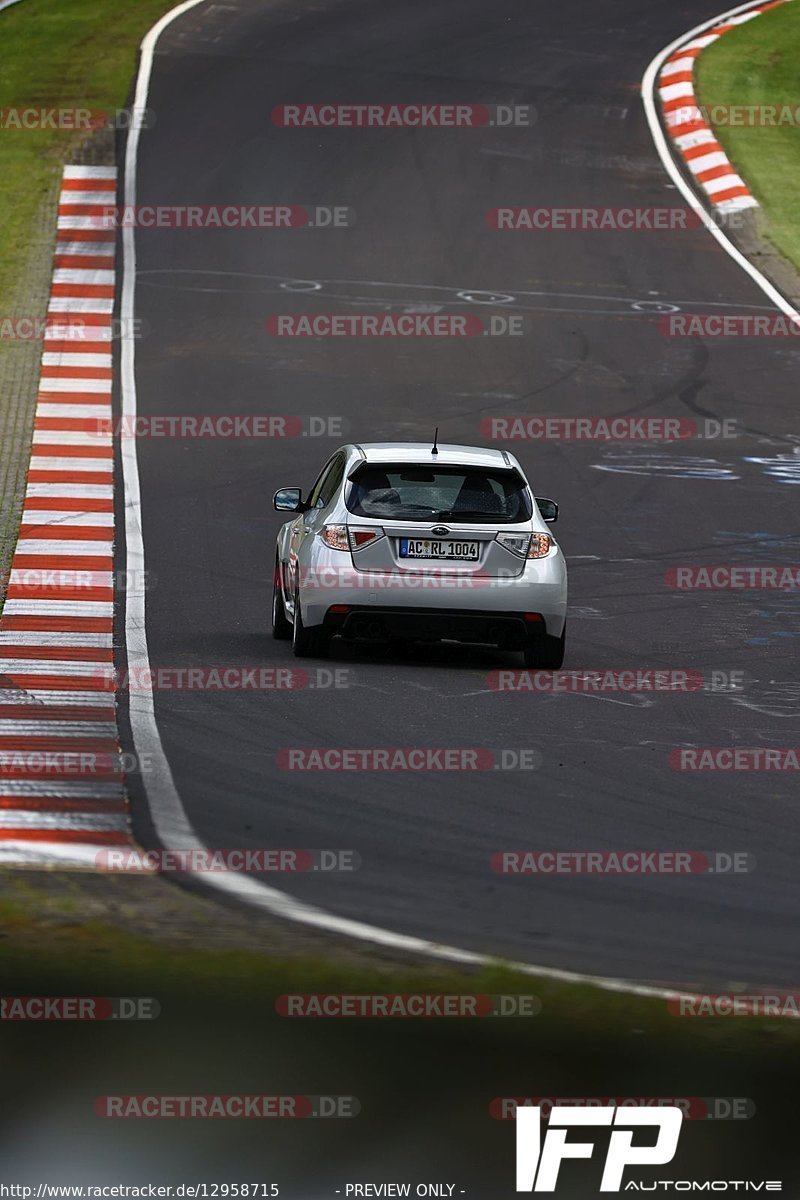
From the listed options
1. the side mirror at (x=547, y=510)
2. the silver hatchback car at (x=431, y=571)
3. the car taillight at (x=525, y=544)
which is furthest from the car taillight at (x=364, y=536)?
the side mirror at (x=547, y=510)

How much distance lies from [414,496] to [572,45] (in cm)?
2697

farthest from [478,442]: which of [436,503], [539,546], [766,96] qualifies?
[766,96]

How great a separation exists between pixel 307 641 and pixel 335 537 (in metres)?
0.70

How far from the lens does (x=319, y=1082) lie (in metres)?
5.87

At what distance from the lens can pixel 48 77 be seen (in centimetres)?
3550

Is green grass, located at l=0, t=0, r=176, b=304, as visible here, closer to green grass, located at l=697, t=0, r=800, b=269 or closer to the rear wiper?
green grass, located at l=697, t=0, r=800, b=269

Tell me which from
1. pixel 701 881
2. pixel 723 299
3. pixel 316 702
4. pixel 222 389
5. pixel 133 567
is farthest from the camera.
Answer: pixel 723 299

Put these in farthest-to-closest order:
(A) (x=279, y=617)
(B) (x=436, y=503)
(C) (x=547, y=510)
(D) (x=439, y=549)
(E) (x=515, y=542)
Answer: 1. (A) (x=279, y=617)
2. (C) (x=547, y=510)
3. (B) (x=436, y=503)
4. (E) (x=515, y=542)
5. (D) (x=439, y=549)

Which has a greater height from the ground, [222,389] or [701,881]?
[701,881]

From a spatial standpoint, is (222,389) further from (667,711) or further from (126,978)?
(126,978)

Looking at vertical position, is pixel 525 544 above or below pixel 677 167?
above

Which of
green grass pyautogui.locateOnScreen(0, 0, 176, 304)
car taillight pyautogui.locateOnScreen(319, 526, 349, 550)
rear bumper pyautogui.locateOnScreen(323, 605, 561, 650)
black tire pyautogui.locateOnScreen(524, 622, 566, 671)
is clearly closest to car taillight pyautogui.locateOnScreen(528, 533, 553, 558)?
rear bumper pyautogui.locateOnScreen(323, 605, 561, 650)

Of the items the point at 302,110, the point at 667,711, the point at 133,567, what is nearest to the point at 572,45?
the point at 302,110

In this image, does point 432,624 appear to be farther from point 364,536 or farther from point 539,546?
point 539,546
